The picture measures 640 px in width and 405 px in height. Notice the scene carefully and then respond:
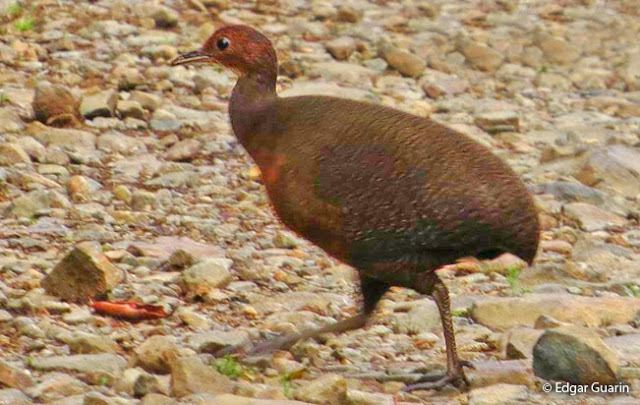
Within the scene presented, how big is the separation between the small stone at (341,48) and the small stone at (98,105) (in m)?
2.68

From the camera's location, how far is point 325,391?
229 inches

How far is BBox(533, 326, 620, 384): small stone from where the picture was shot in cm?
604

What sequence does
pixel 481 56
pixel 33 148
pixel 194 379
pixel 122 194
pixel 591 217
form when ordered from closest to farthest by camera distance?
1. pixel 194 379
2. pixel 122 194
3. pixel 591 217
4. pixel 33 148
5. pixel 481 56

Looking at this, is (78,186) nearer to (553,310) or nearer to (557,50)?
(553,310)

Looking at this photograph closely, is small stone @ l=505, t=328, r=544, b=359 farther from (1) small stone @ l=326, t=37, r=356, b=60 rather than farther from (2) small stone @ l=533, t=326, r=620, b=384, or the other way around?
(1) small stone @ l=326, t=37, r=356, b=60

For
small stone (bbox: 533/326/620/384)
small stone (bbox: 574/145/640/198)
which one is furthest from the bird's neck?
small stone (bbox: 574/145/640/198)

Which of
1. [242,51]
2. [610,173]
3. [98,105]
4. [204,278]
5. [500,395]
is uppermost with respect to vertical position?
[242,51]

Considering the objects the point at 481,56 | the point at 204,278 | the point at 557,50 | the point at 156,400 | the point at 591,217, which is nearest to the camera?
the point at 156,400

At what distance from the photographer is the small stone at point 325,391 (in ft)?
19.0

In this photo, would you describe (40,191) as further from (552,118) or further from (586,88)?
(586,88)

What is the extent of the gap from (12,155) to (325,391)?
4193 millimetres

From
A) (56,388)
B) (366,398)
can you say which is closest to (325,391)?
(366,398)

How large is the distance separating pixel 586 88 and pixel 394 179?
757 centimetres

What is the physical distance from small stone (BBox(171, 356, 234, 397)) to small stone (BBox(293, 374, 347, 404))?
27cm
